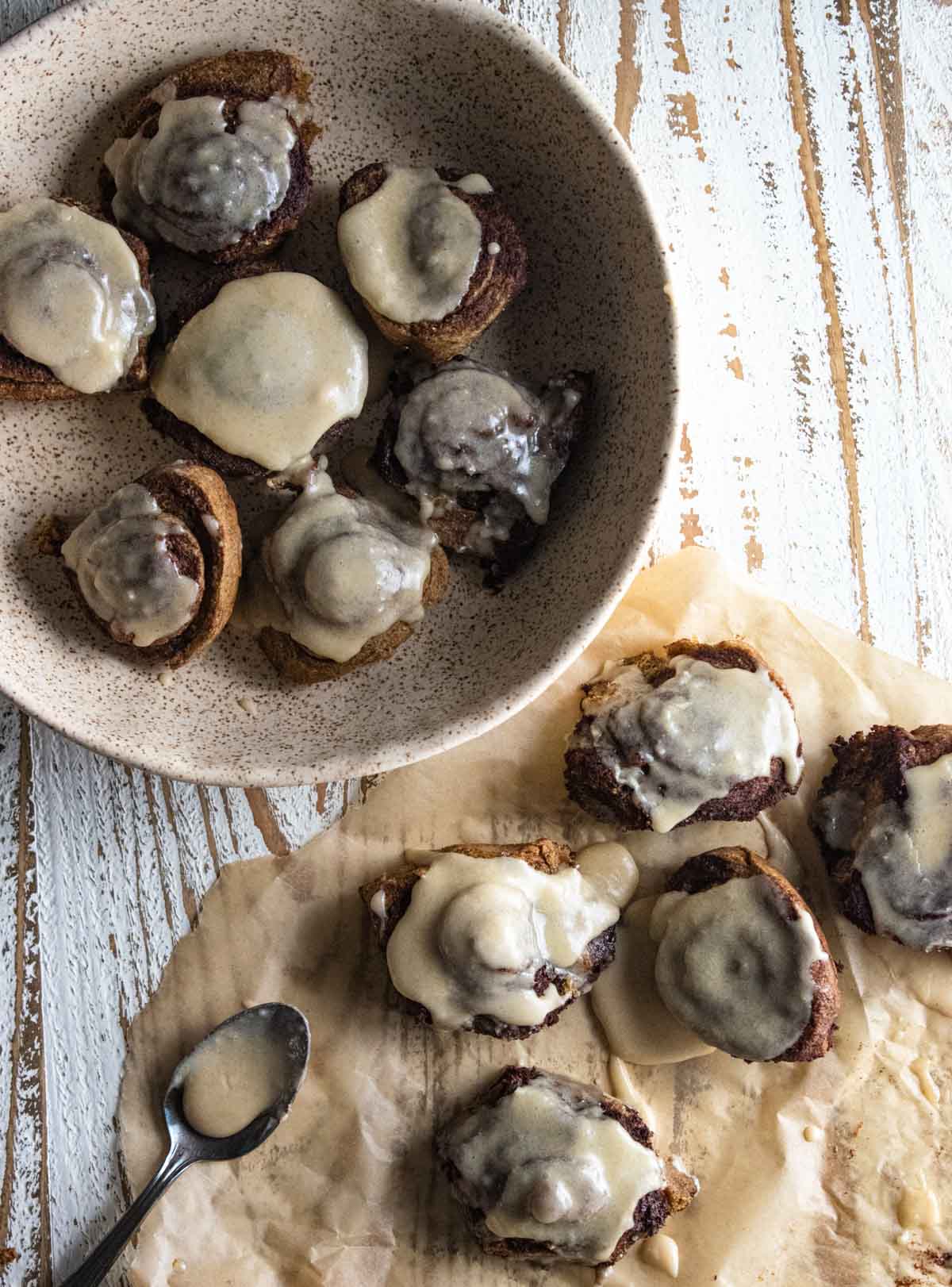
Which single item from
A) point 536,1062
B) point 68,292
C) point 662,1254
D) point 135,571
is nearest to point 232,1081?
point 536,1062

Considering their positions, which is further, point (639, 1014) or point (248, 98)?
point (639, 1014)

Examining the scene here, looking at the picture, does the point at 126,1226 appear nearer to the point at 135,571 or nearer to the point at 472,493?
the point at 135,571

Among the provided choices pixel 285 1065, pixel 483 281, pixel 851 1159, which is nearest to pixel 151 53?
pixel 483 281

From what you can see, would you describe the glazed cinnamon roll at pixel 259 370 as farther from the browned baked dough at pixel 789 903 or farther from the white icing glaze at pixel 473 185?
the browned baked dough at pixel 789 903

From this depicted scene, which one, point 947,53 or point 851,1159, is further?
point 947,53

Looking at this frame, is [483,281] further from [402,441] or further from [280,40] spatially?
[280,40]

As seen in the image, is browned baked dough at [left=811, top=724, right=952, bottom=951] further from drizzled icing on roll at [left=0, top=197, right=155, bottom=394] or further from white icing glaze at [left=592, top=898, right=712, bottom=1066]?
drizzled icing on roll at [left=0, top=197, right=155, bottom=394]

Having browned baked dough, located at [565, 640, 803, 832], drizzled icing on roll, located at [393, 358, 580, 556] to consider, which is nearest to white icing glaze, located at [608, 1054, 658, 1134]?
browned baked dough, located at [565, 640, 803, 832]
